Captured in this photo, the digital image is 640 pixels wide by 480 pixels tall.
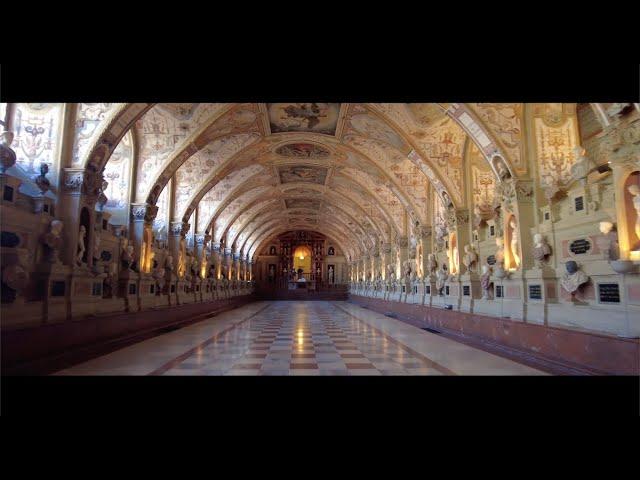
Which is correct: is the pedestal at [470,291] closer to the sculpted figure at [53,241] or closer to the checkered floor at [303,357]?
the checkered floor at [303,357]

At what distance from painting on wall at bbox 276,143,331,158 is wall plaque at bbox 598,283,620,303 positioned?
494 inches

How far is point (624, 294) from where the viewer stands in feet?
20.1

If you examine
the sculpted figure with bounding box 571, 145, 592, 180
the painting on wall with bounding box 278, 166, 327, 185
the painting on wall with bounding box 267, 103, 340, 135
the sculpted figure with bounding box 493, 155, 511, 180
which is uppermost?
the painting on wall with bounding box 267, 103, 340, 135

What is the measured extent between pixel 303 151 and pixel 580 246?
12.8 metres

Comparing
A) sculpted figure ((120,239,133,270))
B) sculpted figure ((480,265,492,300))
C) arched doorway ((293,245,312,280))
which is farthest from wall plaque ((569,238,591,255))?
arched doorway ((293,245,312,280))

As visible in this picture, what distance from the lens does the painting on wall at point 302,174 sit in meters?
21.0

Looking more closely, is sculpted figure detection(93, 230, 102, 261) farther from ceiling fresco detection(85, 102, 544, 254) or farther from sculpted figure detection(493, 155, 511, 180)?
sculpted figure detection(493, 155, 511, 180)

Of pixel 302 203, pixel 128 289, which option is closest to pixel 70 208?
pixel 128 289

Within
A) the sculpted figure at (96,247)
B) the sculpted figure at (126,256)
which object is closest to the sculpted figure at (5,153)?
the sculpted figure at (96,247)

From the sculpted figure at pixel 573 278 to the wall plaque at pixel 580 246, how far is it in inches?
13.5

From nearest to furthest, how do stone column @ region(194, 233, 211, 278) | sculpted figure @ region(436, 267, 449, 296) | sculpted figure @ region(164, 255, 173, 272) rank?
1. sculpted figure @ region(436, 267, 449, 296)
2. sculpted figure @ region(164, 255, 173, 272)
3. stone column @ region(194, 233, 211, 278)

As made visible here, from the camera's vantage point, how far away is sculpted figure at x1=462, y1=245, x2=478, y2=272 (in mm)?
12211
